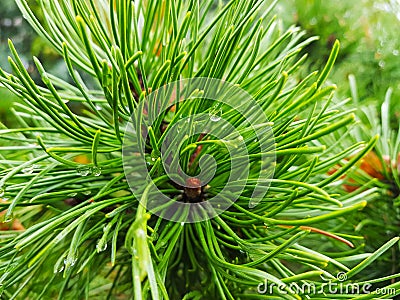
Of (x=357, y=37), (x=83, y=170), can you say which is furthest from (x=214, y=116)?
(x=357, y=37)

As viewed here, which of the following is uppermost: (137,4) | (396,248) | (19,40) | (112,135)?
(19,40)

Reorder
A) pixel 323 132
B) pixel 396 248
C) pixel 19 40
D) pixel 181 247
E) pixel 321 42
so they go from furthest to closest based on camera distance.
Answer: pixel 19 40 < pixel 321 42 < pixel 396 248 < pixel 181 247 < pixel 323 132

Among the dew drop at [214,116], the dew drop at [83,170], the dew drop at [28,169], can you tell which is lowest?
the dew drop at [83,170]

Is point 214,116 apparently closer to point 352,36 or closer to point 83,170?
point 83,170

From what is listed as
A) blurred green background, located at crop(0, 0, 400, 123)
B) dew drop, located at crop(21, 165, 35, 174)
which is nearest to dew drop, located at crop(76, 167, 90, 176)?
dew drop, located at crop(21, 165, 35, 174)

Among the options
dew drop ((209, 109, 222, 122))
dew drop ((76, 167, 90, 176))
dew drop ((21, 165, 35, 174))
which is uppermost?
dew drop ((209, 109, 222, 122))

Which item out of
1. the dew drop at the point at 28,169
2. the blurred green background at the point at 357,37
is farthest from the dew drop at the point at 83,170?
the blurred green background at the point at 357,37

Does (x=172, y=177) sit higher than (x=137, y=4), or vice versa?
(x=137, y=4)

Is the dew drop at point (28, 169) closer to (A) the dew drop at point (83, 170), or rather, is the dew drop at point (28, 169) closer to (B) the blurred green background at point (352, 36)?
(A) the dew drop at point (83, 170)

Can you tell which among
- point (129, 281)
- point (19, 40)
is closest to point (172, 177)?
point (129, 281)

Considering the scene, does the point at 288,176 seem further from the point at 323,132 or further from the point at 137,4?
the point at 137,4

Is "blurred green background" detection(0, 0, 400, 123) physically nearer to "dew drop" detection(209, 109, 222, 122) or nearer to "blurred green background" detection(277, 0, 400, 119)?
"blurred green background" detection(277, 0, 400, 119)
